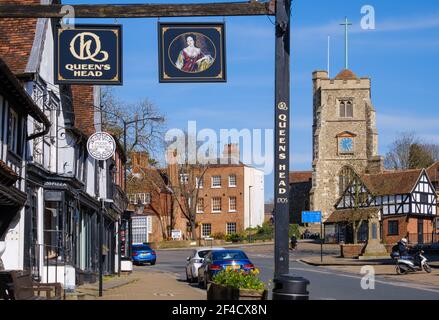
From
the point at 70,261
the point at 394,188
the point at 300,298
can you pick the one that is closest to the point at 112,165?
the point at 70,261

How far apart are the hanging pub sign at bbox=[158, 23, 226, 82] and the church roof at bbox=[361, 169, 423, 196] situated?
2577 inches

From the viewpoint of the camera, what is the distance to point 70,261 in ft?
84.0

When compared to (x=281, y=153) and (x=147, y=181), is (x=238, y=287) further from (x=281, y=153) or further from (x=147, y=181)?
(x=147, y=181)

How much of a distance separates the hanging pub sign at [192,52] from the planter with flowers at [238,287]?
13.3 feet

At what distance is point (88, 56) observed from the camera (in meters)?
15.1

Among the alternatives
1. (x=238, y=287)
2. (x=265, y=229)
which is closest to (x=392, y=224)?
(x=265, y=229)

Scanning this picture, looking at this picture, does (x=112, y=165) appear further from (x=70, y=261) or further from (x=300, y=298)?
(x=300, y=298)

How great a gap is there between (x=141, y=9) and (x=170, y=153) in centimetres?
6850

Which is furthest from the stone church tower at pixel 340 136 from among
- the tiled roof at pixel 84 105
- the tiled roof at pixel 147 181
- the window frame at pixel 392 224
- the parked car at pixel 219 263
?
the parked car at pixel 219 263

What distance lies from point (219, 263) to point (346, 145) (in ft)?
268

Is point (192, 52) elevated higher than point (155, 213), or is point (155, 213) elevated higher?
point (192, 52)

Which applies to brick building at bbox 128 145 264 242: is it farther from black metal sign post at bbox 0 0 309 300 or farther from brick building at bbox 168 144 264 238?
black metal sign post at bbox 0 0 309 300

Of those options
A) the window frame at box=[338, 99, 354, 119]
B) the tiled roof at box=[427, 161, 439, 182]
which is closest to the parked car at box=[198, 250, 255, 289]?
the tiled roof at box=[427, 161, 439, 182]

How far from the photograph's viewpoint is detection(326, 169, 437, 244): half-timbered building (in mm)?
78369
